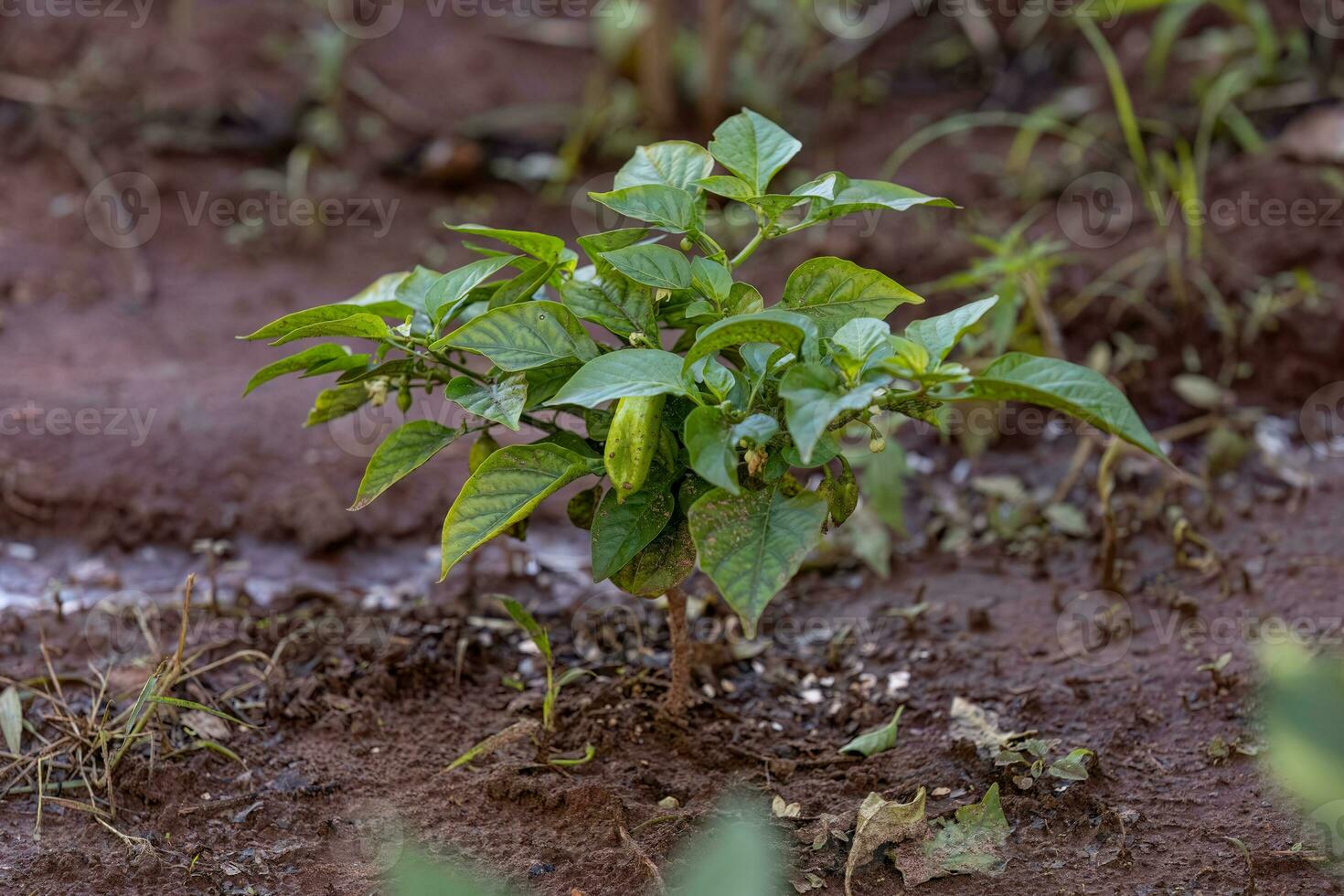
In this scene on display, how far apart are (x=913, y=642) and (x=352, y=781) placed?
88 cm

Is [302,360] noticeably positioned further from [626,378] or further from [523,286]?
[626,378]

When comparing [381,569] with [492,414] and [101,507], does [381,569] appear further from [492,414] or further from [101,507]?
[492,414]

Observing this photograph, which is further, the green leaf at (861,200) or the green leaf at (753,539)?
the green leaf at (861,200)

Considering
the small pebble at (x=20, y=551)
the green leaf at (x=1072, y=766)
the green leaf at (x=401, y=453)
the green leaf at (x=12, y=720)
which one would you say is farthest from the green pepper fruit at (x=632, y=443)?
the small pebble at (x=20, y=551)

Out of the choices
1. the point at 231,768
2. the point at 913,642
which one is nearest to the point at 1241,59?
the point at 913,642

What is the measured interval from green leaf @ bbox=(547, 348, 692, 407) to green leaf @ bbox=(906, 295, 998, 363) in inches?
9.6

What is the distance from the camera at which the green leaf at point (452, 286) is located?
1.30 meters

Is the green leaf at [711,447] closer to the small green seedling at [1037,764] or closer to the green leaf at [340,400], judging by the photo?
the green leaf at [340,400]

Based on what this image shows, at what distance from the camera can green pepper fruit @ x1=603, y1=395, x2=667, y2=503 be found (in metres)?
1.22

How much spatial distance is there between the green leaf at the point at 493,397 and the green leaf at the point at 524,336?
3 cm

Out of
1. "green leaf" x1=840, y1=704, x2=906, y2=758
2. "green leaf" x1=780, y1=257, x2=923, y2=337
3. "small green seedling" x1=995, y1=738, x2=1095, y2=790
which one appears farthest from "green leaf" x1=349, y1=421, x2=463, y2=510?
"small green seedling" x1=995, y1=738, x2=1095, y2=790

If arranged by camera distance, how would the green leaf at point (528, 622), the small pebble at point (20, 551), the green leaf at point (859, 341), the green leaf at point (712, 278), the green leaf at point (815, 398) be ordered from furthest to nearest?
the small pebble at point (20, 551) → the green leaf at point (528, 622) → the green leaf at point (712, 278) → the green leaf at point (859, 341) → the green leaf at point (815, 398)

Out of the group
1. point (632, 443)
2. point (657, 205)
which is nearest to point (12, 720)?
point (632, 443)

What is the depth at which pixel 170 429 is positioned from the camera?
244cm
